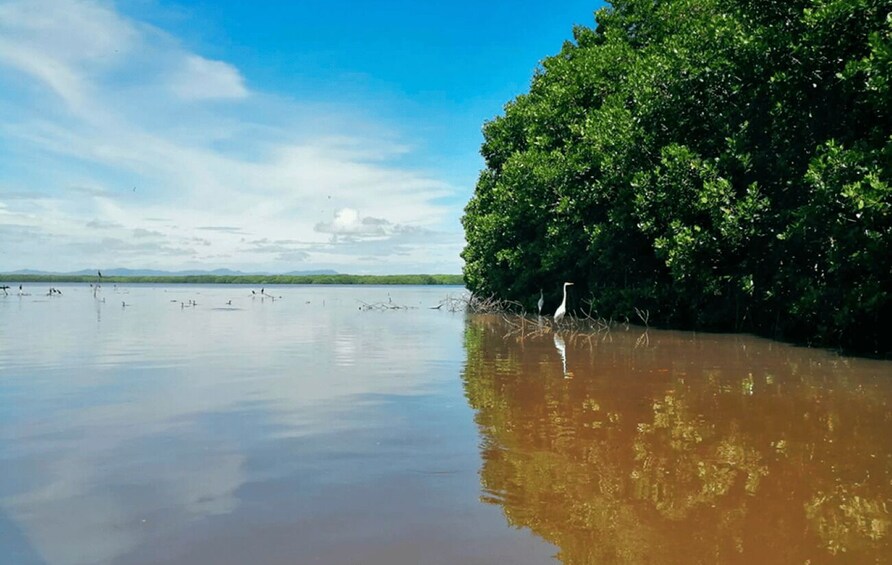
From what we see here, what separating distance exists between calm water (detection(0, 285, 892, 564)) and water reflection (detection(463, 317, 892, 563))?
0.11 ft

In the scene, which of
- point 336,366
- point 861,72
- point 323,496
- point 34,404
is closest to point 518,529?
point 323,496

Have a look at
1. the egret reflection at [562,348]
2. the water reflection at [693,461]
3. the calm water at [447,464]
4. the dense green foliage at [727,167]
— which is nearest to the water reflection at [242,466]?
the calm water at [447,464]

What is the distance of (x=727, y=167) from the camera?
2008 cm

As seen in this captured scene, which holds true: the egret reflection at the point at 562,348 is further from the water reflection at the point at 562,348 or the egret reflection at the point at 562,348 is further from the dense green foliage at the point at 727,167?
the dense green foliage at the point at 727,167

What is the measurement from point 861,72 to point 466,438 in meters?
13.4

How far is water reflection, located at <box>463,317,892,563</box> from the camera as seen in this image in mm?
4723

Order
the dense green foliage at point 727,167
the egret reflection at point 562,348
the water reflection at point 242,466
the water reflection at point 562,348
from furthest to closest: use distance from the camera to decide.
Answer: the water reflection at point 562,348, the dense green foliage at point 727,167, the egret reflection at point 562,348, the water reflection at point 242,466

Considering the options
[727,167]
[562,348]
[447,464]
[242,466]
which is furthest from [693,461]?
[727,167]

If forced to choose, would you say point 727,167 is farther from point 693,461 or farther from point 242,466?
point 242,466

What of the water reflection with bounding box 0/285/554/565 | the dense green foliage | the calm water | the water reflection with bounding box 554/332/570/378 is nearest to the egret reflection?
the water reflection with bounding box 554/332/570/378

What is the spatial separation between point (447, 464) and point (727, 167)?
1728 cm

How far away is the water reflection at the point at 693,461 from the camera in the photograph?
472cm

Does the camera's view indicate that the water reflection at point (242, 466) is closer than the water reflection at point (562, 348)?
Yes

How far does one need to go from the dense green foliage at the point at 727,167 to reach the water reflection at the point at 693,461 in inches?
182
